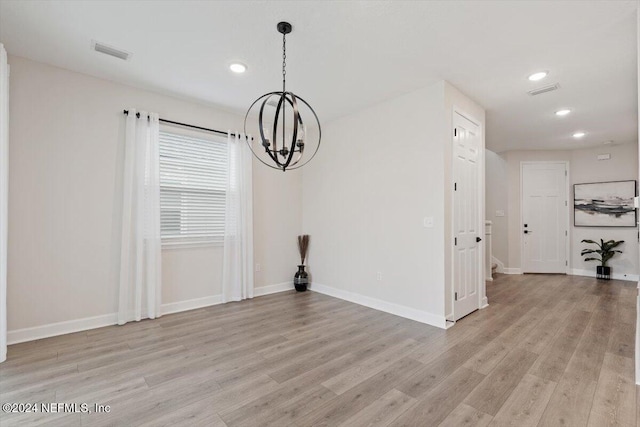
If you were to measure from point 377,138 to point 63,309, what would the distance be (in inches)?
166

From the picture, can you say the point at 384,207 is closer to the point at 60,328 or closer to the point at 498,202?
the point at 60,328

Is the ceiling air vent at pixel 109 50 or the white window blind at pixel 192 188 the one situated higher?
the ceiling air vent at pixel 109 50

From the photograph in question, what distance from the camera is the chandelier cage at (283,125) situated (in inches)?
96.0

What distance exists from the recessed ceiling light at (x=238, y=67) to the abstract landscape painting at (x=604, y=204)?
735cm

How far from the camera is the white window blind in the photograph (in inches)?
154

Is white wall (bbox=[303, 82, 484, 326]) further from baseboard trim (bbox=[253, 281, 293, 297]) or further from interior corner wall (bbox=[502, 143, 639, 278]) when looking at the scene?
interior corner wall (bbox=[502, 143, 639, 278])

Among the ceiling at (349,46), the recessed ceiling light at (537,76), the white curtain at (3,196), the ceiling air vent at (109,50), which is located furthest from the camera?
the recessed ceiling light at (537,76)

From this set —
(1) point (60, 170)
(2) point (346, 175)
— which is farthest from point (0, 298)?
(2) point (346, 175)

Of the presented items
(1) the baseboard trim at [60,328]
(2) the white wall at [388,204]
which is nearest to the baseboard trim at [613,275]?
(2) the white wall at [388,204]

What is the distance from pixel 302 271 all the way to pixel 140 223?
257 cm

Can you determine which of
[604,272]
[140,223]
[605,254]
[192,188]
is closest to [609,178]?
[605,254]

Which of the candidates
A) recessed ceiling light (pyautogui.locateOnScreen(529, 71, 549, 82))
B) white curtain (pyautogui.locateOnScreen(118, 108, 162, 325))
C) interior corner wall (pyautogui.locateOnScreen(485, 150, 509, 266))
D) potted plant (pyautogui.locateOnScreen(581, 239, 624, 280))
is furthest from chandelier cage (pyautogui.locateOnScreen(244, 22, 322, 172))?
potted plant (pyautogui.locateOnScreen(581, 239, 624, 280))

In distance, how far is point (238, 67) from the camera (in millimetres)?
3156

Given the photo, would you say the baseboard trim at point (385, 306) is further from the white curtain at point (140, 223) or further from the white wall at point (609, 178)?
the white wall at point (609, 178)
